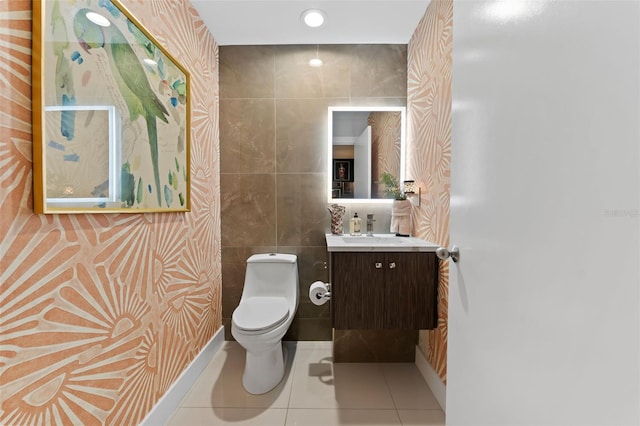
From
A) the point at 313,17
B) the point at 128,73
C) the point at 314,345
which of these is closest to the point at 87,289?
the point at 128,73

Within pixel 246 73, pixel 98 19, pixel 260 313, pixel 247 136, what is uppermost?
pixel 246 73

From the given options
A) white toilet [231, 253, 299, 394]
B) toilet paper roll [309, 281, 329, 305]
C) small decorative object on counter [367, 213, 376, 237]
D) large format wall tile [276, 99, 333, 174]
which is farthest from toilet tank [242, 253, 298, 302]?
large format wall tile [276, 99, 333, 174]

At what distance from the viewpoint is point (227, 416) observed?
4.81ft

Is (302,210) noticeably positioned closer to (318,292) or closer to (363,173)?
(363,173)

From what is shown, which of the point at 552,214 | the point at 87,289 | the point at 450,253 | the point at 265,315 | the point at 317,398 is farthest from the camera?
the point at 265,315

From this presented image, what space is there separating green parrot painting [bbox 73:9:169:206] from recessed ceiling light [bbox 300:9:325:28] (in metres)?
1.12

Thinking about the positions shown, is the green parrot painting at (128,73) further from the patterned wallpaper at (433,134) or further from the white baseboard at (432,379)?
the white baseboard at (432,379)

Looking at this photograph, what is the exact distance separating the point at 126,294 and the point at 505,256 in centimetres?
137

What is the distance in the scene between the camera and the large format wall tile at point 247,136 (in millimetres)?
2201

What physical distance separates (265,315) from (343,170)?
1218mm

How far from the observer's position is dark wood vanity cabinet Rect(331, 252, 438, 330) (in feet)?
5.03

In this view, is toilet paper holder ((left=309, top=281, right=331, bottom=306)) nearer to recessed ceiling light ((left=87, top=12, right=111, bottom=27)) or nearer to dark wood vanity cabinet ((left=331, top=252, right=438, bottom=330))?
dark wood vanity cabinet ((left=331, top=252, right=438, bottom=330))

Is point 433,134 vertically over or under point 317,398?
over

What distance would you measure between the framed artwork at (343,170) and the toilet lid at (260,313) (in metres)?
1.02
